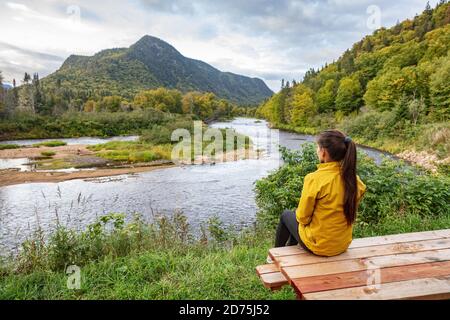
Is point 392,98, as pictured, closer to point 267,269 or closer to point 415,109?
point 415,109

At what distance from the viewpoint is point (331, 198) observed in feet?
8.05

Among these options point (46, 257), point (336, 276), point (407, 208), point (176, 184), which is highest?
point (336, 276)

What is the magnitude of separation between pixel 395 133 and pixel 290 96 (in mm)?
44675

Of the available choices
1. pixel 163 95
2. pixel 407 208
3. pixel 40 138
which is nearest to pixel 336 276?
pixel 407 208

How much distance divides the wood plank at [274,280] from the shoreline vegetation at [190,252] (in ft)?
1.98

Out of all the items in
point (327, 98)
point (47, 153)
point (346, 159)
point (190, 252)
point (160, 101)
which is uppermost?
point (160, 101)

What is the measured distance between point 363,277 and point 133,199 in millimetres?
12684

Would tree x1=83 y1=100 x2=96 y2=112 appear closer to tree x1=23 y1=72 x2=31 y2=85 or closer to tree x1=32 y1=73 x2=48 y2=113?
tree x1=32 y1=73 x2=48 y2=113

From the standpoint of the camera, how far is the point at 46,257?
4.08 meters

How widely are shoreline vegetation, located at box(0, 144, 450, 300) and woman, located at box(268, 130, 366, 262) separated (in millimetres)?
810

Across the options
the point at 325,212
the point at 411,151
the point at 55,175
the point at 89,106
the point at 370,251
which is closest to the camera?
the point at 325,212

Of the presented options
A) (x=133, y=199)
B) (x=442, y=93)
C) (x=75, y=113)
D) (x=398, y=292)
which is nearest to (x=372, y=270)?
(x=398, y=292)
